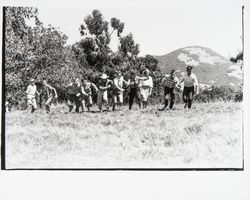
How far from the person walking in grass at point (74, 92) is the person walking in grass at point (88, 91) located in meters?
0.06

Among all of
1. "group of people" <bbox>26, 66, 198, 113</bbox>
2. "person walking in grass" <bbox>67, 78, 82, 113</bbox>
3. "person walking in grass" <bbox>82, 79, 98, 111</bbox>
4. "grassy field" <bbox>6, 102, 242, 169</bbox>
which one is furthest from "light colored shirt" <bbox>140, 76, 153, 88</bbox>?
"person walking in grass" <bbox>67, 78, 82, 113</bbox>

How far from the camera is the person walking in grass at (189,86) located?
4.48 metres

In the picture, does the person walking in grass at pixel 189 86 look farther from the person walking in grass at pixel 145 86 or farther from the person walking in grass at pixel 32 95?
the person walking in grass at pixel 32 95

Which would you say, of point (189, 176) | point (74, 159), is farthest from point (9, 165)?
point (189, 176)

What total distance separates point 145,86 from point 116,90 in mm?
327

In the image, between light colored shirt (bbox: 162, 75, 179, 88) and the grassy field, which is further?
light colored shirt (bbox: 162, 75, 179, 88)

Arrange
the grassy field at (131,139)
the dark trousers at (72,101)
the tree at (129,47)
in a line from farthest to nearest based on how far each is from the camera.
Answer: the dark trousers at (72,101) → the tree at (129,47) → the grassy field at (131,139)

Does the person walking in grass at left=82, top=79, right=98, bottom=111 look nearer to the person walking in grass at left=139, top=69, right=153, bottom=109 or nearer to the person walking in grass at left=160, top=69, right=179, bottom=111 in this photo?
the person walking in grass at left=139, top=69, right=153, bottom=109

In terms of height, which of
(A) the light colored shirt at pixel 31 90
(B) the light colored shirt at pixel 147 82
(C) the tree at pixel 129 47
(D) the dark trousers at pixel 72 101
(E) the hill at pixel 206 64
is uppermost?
(C) the tree at pixel 129 47

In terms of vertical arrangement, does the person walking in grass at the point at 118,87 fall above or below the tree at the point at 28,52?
below

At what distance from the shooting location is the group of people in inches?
175

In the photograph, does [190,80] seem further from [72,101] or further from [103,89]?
[72,101]

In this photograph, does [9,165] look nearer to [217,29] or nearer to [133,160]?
[133,160]

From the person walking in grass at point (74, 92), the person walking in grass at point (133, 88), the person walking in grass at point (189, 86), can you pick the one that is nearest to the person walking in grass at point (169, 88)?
the person walking in grass at point (189, 86)
